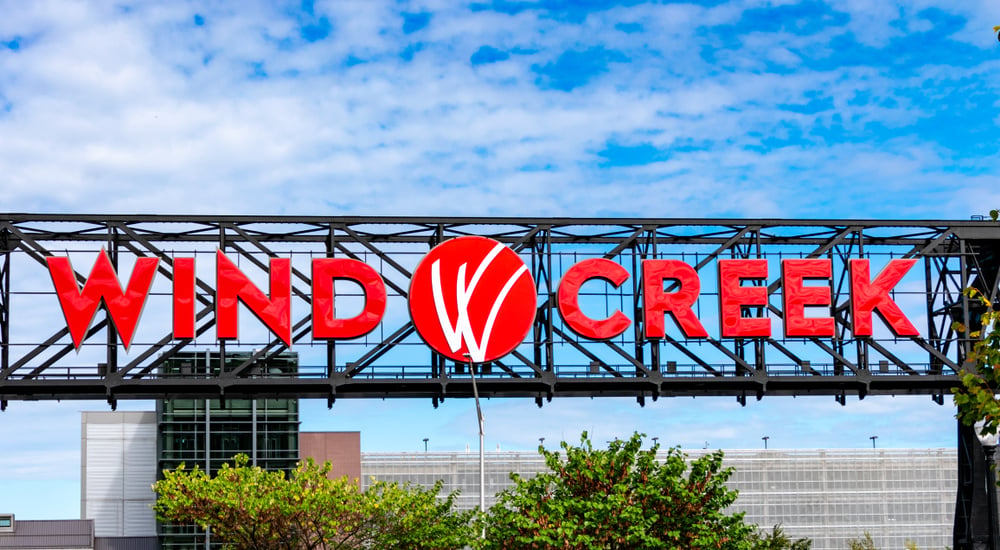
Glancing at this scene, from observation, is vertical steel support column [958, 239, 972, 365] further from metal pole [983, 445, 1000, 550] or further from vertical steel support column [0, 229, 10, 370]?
vertical steel support column [0, 229, 10, 370]

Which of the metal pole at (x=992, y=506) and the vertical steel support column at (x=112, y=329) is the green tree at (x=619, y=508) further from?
the vertical steel support column at (x=112, y=329)

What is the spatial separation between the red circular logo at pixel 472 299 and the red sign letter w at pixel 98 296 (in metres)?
10.1

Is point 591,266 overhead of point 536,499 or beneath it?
overhead

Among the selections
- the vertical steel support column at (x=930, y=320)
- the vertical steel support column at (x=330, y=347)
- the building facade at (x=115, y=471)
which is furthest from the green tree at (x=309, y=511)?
the building facade at (x=115, y=471)

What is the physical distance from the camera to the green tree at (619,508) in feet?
138

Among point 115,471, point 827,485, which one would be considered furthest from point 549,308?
point 827,485

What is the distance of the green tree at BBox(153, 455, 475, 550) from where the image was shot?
52.4 m

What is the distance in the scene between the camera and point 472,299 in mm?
47438

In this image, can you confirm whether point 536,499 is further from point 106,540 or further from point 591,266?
point 106,540

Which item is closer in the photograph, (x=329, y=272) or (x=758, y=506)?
(x=329, y=272)

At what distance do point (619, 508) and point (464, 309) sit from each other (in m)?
9.70

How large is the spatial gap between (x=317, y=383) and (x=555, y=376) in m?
8.77

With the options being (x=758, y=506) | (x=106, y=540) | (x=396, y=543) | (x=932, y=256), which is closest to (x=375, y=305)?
(x=396, y=543)

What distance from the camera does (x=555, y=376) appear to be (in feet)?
155
